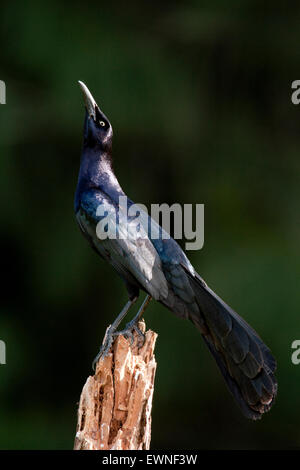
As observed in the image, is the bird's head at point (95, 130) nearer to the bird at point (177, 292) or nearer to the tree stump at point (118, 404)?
the bird at point (177, 292)

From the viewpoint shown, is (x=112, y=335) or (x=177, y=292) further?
(x=112, y=335)

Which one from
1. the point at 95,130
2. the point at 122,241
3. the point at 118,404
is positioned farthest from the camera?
the point at 95,130

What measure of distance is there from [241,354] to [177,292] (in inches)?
13.3

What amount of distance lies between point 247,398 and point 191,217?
237 centimetres

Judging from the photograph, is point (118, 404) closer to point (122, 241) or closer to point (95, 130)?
point (122, 241)

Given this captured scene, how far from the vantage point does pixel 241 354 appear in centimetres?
309

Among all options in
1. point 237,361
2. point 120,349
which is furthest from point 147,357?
point 237,361

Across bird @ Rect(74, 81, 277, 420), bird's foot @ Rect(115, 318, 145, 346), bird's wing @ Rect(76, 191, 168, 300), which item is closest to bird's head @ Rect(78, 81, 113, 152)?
bird @ Rect(74, 81, 277, 420)

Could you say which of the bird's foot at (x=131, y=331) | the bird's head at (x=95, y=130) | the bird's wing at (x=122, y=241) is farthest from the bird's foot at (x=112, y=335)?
the bird's head at (x=95, y=130)

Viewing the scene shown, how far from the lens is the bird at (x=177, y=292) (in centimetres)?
310

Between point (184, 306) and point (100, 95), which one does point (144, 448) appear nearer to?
point (184, 306)

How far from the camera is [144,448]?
9.79ft

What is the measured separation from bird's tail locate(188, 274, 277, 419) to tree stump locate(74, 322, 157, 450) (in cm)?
29

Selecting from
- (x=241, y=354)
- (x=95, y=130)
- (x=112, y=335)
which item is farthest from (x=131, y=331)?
(x=95, y=130)
